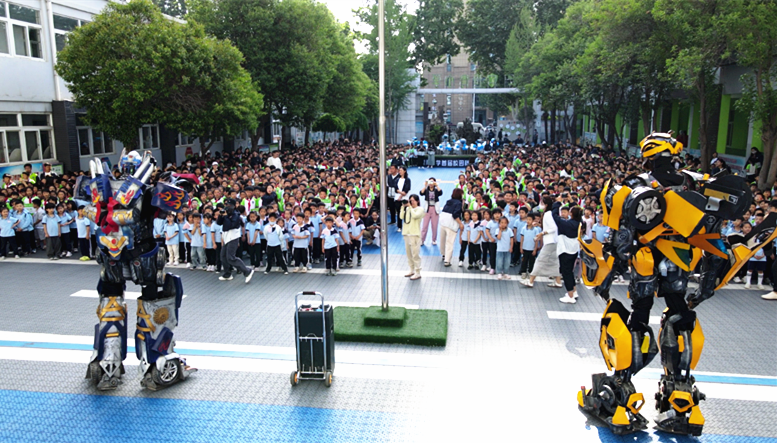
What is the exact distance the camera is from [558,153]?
2609 cm

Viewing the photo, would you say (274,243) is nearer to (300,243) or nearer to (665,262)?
(300,243)

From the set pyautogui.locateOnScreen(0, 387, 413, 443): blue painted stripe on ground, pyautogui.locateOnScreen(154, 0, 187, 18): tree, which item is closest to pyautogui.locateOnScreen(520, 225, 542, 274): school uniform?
pyautogui.locateOnScreen(0, 387, 413, 443): blue painted stripe on ground

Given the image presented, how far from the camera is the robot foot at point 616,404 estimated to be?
5.20m

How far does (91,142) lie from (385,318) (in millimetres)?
17809

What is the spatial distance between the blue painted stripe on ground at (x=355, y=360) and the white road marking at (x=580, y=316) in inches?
71.9

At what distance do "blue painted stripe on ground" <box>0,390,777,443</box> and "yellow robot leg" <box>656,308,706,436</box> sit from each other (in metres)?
0.15

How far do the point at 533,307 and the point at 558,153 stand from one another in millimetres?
18711

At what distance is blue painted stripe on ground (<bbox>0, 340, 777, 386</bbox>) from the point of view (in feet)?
20.7

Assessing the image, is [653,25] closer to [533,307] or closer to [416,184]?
[416,184]

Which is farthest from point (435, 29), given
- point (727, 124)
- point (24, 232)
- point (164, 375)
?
point (164, 375)

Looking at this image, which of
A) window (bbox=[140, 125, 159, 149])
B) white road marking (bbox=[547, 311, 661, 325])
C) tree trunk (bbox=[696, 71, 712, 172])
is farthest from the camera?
window (bbox=[140, 125, 159, 149])

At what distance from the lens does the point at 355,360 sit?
6895 millimetres

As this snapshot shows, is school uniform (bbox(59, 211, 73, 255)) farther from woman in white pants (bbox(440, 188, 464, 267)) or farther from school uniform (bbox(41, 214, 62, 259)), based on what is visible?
woman in white pants (bbox(440, 188, 464, 267))

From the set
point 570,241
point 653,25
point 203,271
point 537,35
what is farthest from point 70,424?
point 537,35
